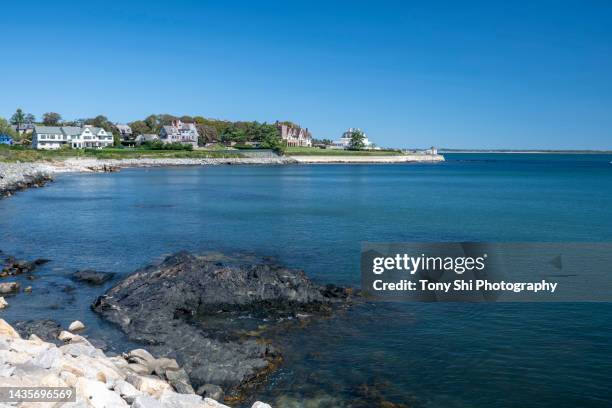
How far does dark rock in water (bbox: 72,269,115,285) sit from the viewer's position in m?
22.3

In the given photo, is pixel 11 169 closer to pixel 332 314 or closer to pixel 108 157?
pixel 108 157

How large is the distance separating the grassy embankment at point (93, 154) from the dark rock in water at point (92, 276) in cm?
8027

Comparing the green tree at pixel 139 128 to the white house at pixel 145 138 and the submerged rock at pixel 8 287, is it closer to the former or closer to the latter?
the white house at pixel 145 138

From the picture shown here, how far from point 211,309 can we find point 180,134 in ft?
528

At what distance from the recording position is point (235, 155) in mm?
154875

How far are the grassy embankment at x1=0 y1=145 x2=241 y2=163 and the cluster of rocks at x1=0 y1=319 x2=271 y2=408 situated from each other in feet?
301

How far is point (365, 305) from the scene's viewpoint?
19.8m

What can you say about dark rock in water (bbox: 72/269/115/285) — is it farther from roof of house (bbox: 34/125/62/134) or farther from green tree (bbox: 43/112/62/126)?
green tree (bbox: 43/112/62/126)

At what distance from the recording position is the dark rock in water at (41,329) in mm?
15036

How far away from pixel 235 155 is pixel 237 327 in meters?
140

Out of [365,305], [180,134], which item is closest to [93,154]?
[180,134]

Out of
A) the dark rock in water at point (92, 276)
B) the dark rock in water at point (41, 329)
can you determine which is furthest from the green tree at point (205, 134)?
the dark rock in water at point (41, 329)

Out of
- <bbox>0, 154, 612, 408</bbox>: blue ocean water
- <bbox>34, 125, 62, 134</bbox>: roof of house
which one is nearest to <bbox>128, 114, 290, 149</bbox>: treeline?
<bbox>34, 125, 62, 134</bbox>: roof of house

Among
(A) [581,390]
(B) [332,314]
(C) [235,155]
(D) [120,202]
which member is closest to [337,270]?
(B) [332,314]
